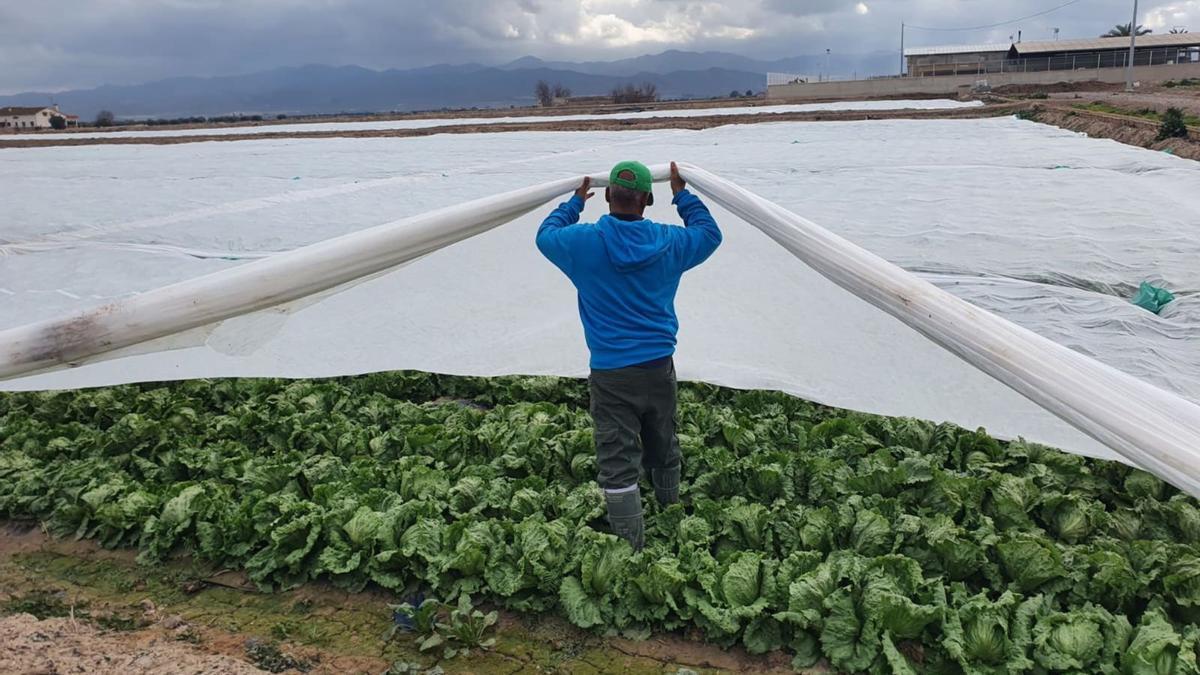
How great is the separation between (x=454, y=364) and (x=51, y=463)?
2.52 metres

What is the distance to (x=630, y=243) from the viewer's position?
10.7ft

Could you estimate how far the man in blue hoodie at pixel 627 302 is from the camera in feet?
10.9

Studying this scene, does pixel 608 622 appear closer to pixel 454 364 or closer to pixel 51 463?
pixel 454 364

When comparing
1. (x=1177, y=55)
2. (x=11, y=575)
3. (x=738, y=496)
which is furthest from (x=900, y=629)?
(x=1177, y=55)

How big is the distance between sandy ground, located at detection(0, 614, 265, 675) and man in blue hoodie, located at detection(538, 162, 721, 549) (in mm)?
1702

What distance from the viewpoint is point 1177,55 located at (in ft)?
204

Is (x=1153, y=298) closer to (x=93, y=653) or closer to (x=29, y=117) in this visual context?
(x=93, y=653)

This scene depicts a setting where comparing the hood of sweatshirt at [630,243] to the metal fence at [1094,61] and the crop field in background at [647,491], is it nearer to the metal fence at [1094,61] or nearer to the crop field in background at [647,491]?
the crop field in background at [647,491]

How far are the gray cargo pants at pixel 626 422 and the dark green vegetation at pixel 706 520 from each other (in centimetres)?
19

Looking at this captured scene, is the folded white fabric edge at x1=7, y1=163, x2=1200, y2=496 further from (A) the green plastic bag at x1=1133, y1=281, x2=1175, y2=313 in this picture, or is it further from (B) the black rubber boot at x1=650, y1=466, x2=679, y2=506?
(A) the green plastic bag at x1=1133, y1=281, x2=1175, y2=313

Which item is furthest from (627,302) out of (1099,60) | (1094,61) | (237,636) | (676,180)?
(1094,61)

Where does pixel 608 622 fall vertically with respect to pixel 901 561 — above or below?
below

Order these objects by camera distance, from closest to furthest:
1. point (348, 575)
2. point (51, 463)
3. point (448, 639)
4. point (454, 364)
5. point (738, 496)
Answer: point (448, 639) < point (348, 575) < point (738, 496) < point (51, 463) < point (454, 364)

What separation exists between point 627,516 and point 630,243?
1261 millimetres
